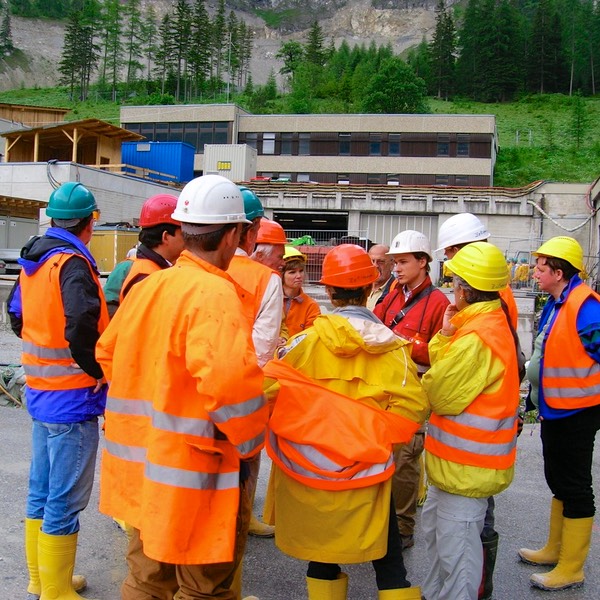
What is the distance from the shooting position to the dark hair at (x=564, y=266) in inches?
144

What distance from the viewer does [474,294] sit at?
306 centimetres

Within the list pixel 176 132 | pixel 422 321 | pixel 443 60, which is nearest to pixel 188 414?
pixel 422 321

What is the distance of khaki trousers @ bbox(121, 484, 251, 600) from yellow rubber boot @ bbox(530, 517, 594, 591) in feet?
7.05

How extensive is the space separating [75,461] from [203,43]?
108m

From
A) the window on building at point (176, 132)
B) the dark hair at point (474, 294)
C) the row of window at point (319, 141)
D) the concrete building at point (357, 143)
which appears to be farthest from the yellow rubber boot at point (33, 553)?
the window on building at point (176, 132)

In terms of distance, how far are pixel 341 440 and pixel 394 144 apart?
155 feet

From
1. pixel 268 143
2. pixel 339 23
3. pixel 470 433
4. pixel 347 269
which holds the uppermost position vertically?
pixel 339 23

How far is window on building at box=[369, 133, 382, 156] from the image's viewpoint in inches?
1864

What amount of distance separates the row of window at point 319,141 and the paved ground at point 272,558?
44276 millimetres

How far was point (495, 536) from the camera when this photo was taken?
10.4 ft

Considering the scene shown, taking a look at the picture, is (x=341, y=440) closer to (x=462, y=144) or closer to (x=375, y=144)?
(x=375, y=144)

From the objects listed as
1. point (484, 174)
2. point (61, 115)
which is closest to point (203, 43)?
point (61, 115)

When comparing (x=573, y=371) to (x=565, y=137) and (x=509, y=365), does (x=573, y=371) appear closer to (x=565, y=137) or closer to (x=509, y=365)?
(x=509, y=365)

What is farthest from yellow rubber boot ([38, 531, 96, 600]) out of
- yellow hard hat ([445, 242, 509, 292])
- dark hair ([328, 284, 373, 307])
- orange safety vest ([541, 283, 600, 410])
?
orange safety vest ([541, 283, 600, 410])
